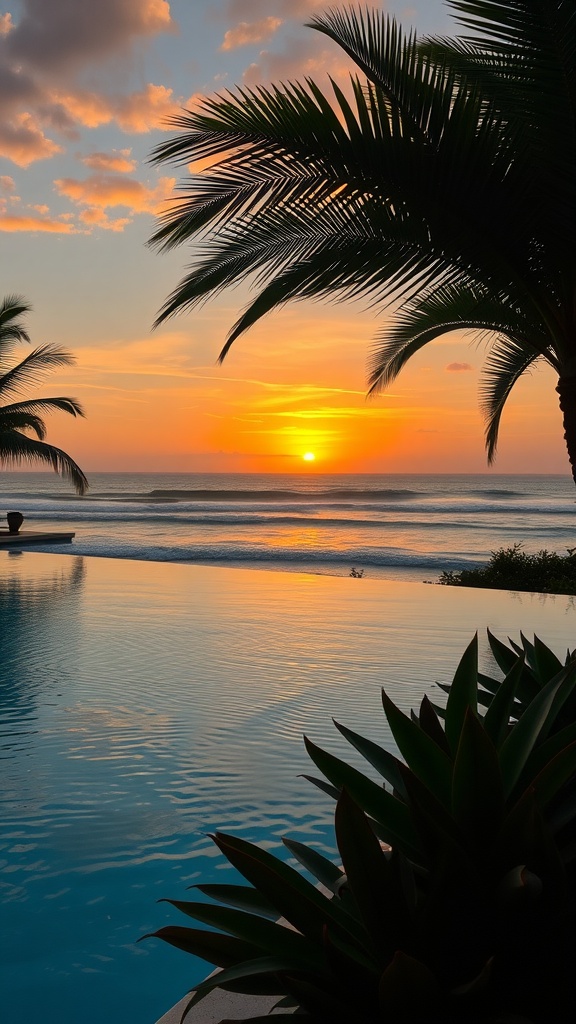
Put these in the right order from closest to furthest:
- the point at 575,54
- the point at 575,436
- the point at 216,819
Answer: the point at 575,54, the point at 216,819, the point at 575,436

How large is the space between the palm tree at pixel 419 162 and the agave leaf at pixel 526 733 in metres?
2.79

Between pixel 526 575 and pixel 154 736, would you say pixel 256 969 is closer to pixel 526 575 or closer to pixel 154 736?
pixel 154 736

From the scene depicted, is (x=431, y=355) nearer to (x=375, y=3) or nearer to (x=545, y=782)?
(x=375, y=3)

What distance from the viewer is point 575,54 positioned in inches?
150

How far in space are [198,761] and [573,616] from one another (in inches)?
266

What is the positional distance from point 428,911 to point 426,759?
14.8 inches

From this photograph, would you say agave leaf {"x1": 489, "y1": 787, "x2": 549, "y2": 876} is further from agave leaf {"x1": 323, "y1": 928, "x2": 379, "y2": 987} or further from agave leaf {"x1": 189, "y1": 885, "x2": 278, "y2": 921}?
agave leaf {"x1": 189, "y1": 885, "x2": 278, "y2": 921}

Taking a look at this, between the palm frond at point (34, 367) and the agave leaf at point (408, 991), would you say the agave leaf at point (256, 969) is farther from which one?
the palm frond at point (34, 367)

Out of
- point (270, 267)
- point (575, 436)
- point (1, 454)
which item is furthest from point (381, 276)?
point (1, 454)

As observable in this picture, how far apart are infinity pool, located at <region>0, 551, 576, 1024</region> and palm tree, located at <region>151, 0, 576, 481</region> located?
9.74 feet

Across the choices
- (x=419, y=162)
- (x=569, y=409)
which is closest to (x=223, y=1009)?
(x=419, y=162)

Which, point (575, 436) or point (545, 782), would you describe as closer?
point (545, 782)

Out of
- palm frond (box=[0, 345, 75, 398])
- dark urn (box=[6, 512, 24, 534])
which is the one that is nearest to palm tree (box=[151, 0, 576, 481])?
palm frond (box=[0, 345, 75, 398])

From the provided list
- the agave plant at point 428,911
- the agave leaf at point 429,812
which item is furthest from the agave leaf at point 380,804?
the agave leaf at point 429,812
